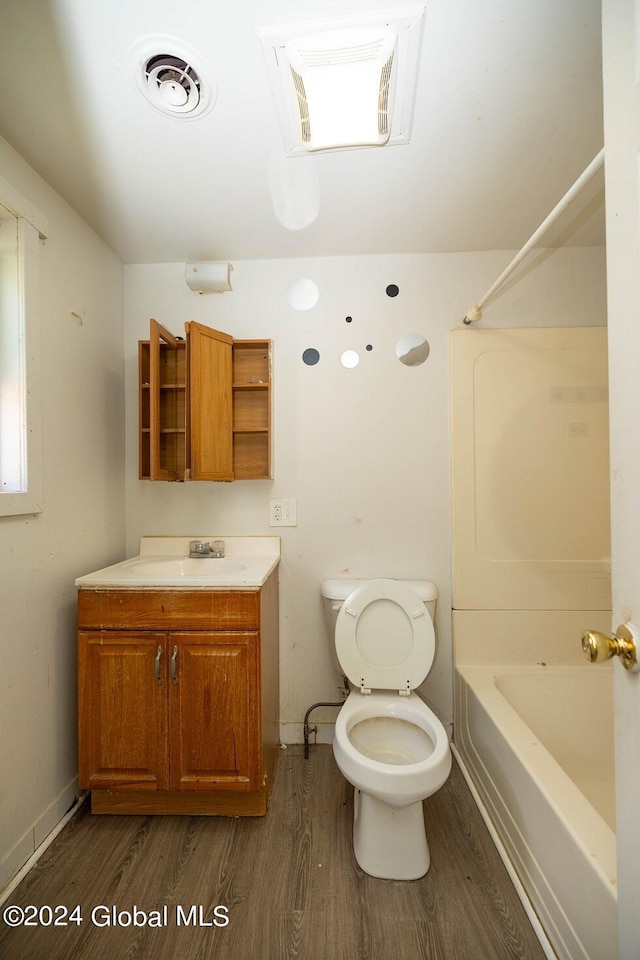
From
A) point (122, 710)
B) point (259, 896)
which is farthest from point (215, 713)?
point (259, 896)

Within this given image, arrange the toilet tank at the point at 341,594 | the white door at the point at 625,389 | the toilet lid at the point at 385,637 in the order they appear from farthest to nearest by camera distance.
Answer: the toilet tank at the point at 341,594
the toilet lid at the point at 385,637
the white door at the point at 625,389

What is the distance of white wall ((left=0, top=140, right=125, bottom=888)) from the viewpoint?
129 cm

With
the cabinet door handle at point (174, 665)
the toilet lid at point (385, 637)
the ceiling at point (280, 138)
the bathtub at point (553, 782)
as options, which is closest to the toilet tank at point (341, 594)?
the toilet lid at point (385, 637)

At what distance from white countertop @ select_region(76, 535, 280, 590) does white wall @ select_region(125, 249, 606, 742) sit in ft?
0.31

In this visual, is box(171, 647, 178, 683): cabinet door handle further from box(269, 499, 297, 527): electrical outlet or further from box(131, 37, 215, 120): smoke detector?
box(131, 37, 215, 120): smoke detector

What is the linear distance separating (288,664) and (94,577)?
0.94m

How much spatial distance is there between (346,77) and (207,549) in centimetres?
167

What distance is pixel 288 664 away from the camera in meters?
1.95

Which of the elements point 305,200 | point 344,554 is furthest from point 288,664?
point 305,200

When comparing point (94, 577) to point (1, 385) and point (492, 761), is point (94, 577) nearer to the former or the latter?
point (1, 385)

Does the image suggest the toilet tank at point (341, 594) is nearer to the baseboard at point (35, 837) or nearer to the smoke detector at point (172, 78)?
the baseboard at point (35, 837)

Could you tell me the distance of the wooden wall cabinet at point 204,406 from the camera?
5.57 feet

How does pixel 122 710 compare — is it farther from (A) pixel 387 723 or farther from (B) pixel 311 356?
(B) pixel 311 356

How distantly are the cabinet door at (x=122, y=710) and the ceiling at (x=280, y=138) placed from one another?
159 centimetres
